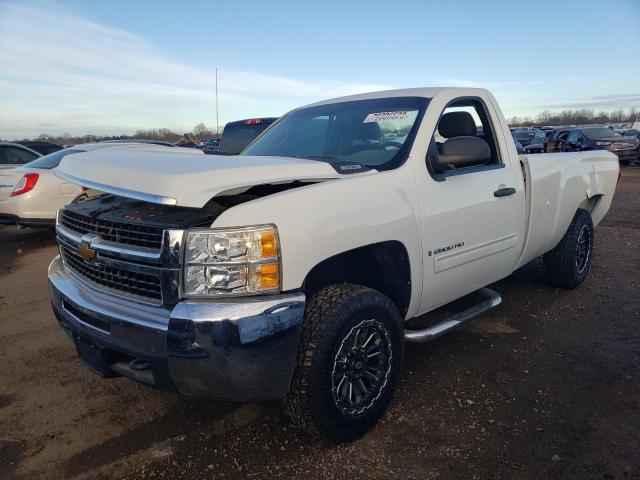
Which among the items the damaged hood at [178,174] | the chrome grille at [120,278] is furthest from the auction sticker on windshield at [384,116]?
the chrome grille at [120,278]

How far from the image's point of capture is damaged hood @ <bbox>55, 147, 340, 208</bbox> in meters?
2.17

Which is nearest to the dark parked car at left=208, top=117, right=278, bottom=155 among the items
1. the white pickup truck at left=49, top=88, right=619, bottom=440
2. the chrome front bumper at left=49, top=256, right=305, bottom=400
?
the white pickup truck at left=49, top=88, right=619, bottom=440

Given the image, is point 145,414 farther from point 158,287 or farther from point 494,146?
point 494,146

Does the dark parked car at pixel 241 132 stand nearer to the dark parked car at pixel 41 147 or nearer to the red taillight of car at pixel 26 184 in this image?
the red taillight of car at pixel 26 184

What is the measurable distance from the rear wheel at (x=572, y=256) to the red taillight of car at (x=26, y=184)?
24.6ft

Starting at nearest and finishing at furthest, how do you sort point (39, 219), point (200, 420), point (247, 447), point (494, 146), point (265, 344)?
point (265, 344) → point (247, 447) → point (200, 420) → point (494, 146) → point (39, 219)

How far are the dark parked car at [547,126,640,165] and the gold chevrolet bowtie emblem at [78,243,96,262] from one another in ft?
64.2

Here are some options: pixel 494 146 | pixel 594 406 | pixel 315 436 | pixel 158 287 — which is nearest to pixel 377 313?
pixel 315 436

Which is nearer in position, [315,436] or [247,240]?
[247,240]

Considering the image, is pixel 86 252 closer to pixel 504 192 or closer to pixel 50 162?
pixel 504 192

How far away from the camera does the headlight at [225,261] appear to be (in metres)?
2.17

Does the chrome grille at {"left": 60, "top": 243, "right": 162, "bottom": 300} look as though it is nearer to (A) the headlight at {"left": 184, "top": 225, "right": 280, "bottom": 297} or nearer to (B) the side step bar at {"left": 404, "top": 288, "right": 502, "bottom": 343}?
(A) the headlight at {"left": 184, "top": 225, "right": 280, "bottom": 297}

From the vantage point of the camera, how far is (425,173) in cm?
306

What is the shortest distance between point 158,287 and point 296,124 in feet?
7.19
